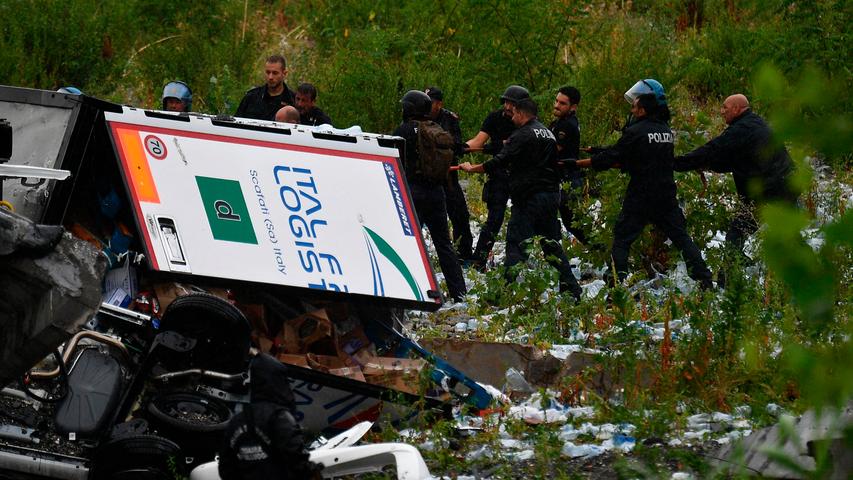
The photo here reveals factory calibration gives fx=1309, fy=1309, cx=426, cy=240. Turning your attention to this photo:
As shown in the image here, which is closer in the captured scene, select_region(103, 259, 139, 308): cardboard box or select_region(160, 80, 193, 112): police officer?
select_region(103, 259, 139, 308): cardboard box

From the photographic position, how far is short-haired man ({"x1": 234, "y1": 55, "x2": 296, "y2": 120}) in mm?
12266

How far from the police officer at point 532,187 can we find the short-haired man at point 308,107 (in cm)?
174

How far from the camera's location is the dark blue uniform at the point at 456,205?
41.3 ft

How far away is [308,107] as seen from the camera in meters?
12.0

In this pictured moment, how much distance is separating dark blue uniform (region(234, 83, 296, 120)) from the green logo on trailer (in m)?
4.15

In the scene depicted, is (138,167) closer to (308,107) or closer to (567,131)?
(308,107)

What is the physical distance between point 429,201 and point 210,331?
4481mm

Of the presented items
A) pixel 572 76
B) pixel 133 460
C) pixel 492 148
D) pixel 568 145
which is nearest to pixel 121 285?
pixel 133 460

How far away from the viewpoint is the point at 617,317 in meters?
8.55

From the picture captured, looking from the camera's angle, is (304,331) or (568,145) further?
(568,145)

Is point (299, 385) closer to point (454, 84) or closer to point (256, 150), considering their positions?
point (256, 150)

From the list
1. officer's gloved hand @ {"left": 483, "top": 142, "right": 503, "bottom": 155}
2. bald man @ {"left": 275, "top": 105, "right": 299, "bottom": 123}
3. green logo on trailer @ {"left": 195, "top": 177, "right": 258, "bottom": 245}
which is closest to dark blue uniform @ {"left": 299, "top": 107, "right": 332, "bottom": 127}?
bald man @ {"left": 275, "top": 105, "right": 299, "bottom": 123}

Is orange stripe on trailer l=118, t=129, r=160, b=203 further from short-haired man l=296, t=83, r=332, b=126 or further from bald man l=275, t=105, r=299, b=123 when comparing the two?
short-haired man l=296, t=83, r=332, b=126

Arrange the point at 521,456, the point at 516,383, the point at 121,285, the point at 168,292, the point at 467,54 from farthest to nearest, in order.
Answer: the point at 467,54
the point at 516,383
the point at 168,292
the point at 121,285
the point at 521,456
